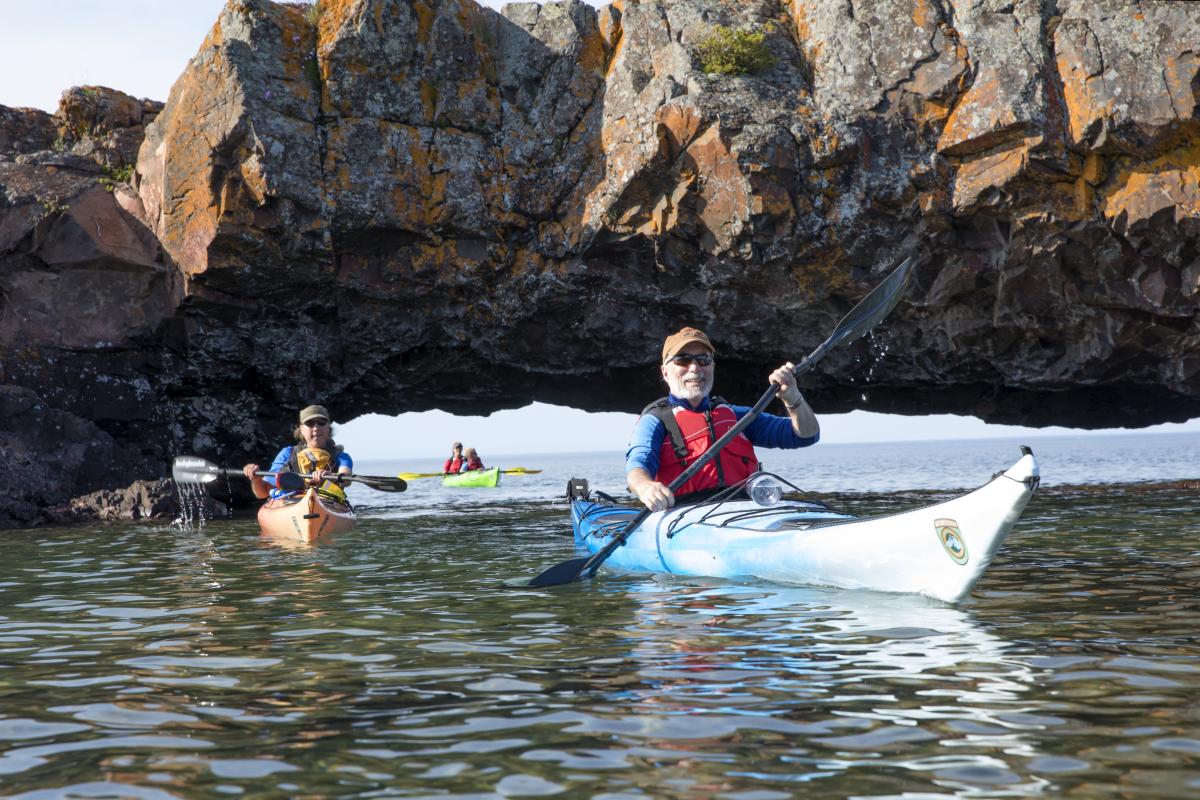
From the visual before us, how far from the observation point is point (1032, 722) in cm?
339

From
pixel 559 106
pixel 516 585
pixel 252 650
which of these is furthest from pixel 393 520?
pixel 252 650

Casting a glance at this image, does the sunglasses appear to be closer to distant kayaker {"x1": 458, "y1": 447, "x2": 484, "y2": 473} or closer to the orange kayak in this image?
the orange kayak

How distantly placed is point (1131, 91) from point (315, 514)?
12491 millimetres

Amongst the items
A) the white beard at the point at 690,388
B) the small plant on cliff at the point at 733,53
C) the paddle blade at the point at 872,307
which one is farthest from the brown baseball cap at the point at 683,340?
the small plant on cliff at the point at 733,53

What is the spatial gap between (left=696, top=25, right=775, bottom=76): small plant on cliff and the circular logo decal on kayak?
37.2ft

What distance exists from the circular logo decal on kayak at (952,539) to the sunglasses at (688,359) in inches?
98.2

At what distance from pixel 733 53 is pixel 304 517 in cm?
955

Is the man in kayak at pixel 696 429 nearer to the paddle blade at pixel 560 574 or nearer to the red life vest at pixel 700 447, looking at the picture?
the red life vest at pixel 700 447

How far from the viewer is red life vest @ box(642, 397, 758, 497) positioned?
762 cm

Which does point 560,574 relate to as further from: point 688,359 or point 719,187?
point 719,187

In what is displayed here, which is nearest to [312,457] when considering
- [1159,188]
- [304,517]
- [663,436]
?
[304,517]

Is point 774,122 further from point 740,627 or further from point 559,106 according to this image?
point 740,627

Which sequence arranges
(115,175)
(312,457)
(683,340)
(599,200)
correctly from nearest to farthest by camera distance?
(683,340)
(312,457)
(599,200)
(115,175)

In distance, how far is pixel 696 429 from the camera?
25.1ft
